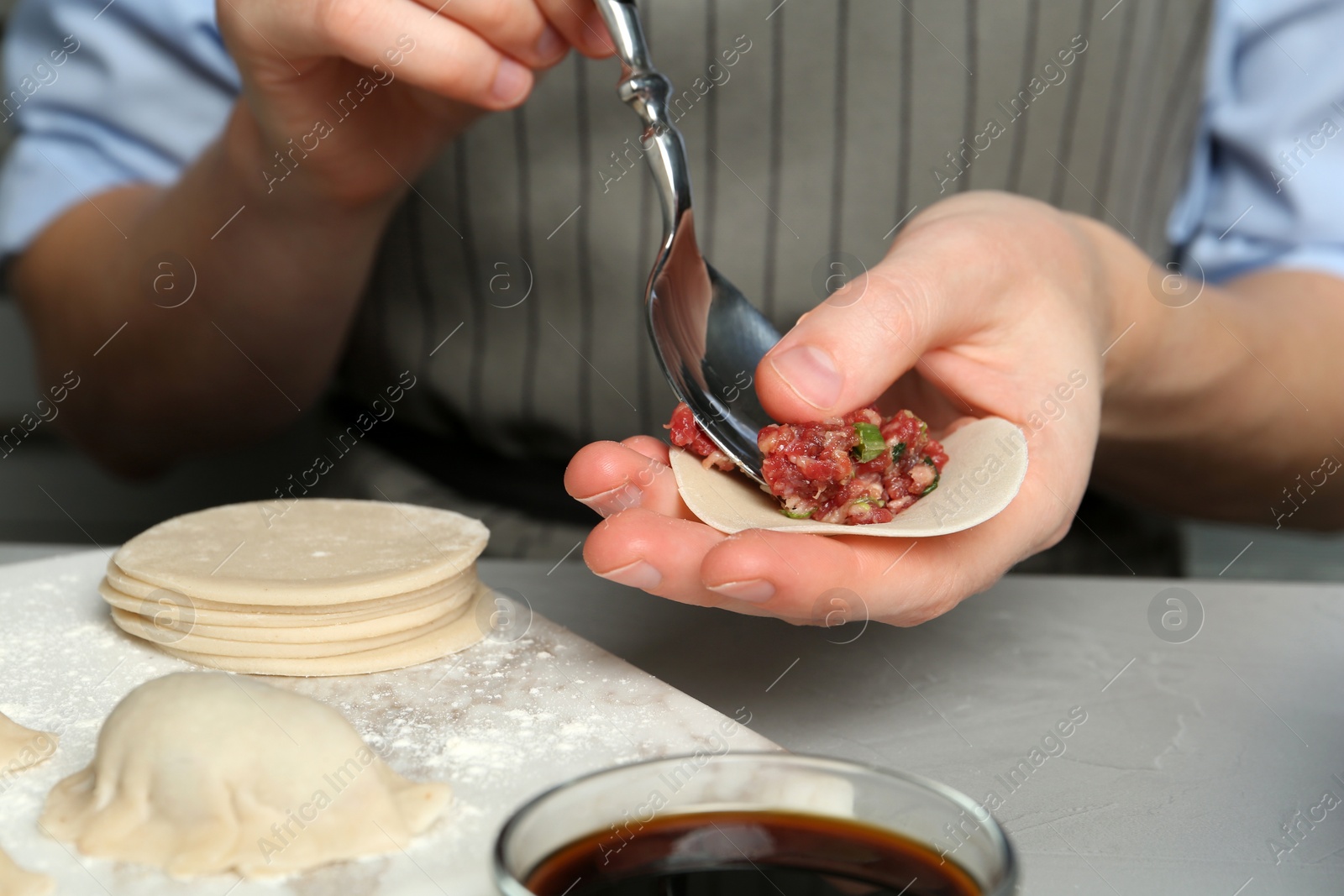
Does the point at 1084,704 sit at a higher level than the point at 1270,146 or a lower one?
lower

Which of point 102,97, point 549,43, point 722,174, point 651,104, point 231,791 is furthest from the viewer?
point 102,97

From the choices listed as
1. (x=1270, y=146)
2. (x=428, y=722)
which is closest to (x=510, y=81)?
(x=428, y=722)

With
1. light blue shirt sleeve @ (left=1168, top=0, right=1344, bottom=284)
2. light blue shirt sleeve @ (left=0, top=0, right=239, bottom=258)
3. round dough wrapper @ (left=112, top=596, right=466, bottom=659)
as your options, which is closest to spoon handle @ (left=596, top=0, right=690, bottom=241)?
round dough wrapper @ (left=112, top=596, right=466, bottom=659)

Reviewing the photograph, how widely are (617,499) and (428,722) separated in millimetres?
292

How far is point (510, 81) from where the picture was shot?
1306 mm

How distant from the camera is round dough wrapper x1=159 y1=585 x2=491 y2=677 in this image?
1.05 metres


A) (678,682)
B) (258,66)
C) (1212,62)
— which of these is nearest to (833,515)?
(678,682)

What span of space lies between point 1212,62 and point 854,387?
1414 mm

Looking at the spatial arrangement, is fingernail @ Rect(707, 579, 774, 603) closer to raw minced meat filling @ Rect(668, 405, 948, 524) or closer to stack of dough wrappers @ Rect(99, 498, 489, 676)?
raw minced meat filling @ Rect(668, 405, 948, 524)

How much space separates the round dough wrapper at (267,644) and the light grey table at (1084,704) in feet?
0.96

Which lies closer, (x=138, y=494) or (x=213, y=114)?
(x=213, y=114)

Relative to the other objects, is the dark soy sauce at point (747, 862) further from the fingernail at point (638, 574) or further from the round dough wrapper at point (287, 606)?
the round dough wrapper at point (287, 606)

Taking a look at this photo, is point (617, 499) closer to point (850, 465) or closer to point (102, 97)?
point (850, 465)

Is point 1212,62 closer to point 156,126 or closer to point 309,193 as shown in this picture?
point 309,193
